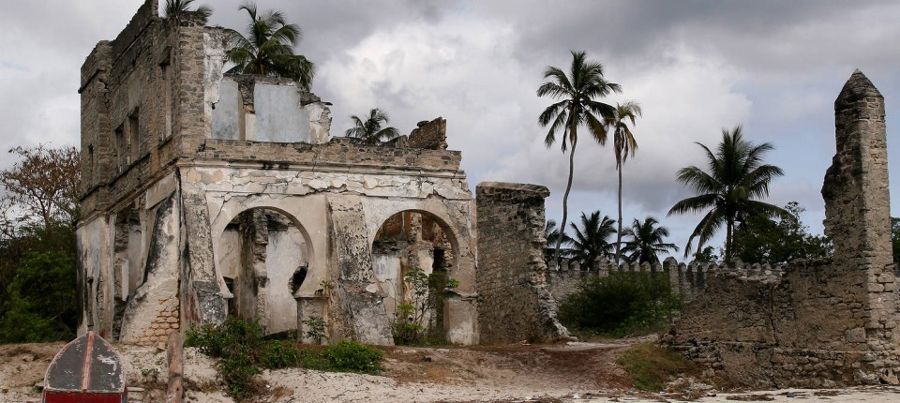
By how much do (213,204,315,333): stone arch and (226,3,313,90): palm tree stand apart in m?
8.36

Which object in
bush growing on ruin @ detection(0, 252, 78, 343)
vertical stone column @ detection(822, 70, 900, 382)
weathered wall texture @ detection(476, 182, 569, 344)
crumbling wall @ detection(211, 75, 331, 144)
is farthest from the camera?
bush growing on ruin @ detection(0, 252, 78, 343)

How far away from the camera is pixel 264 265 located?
3281 centimetres

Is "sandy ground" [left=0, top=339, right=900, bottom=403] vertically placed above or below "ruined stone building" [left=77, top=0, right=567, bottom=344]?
below

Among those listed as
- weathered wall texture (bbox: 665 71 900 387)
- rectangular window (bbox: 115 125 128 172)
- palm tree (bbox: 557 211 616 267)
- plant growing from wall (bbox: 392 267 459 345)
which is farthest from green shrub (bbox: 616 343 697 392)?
palm tree (bbox: 557 211 616 267)

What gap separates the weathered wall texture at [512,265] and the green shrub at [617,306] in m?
6.29

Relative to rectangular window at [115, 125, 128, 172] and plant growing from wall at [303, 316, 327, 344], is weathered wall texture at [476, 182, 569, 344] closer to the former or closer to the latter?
plant growing from wall at [303, 316, 327, 344]

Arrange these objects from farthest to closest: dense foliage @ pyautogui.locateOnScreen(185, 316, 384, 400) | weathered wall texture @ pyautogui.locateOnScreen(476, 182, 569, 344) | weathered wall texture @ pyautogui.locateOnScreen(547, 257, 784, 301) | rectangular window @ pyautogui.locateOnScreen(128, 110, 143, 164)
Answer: weathered wall texture @ pyautogui.locateOnScreen(547, 257, 784, 301)
rectangular window @ pyautogui.locateOnScreen(128, 110, 143, 164)
weathered wall texture @ pyautogui.locateOnScreen(476, 182, 569, 344)
dense foliage @ pyautogui.locateOnScreen(185, 316, 384, 400)

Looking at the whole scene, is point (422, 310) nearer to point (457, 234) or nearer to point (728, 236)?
point (457, 234)

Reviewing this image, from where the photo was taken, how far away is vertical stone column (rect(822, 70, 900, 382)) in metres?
20.0

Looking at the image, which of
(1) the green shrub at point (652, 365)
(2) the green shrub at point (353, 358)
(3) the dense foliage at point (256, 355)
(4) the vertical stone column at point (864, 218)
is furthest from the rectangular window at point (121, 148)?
(4) the vertical stone column at point (864, 218)

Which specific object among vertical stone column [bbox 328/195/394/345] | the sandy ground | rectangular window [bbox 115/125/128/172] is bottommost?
the sandy ground

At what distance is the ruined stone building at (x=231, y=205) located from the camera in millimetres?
25484

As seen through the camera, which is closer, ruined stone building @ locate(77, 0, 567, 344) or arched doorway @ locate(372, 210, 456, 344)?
ruined stone building @ locate(77, 0, 567, 344)

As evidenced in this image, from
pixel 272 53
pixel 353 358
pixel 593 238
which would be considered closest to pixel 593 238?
pixel 593 238
